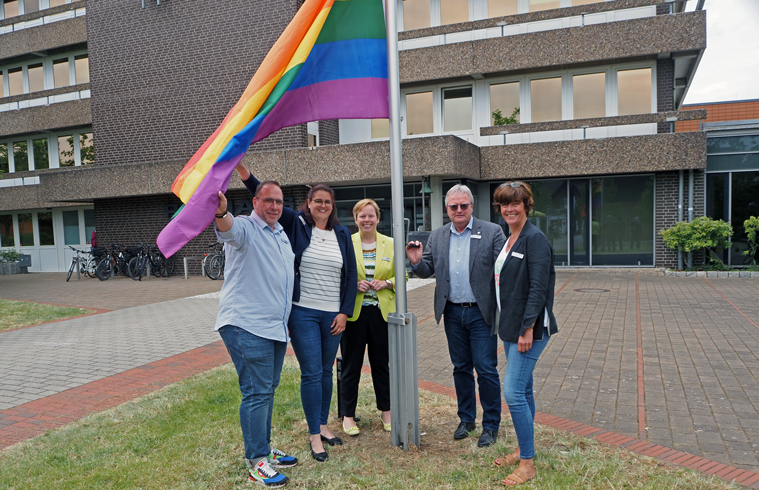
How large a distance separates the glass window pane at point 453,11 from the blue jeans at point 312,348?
17.0 metres

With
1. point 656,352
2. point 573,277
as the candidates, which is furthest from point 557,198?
point 656,352

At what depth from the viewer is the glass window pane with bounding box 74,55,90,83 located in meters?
25.1

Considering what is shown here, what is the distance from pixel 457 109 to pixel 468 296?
1586cm

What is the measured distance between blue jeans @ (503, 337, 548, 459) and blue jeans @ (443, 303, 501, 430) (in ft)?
1.88

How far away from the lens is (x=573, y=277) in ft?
51.9

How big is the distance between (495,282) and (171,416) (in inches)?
122

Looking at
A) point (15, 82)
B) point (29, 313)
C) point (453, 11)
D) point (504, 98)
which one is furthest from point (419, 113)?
point (15, 82)

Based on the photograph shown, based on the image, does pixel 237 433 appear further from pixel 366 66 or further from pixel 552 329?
pixel 366 66

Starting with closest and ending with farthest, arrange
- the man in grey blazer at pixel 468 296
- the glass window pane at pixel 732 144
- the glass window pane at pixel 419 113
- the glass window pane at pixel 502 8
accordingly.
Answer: the man in grey blazer at pixel 468 296 → the glass window pane at pixel 732 144 → the glass window pane at pixel 502 8 → the glass window pane at pixel 419 113

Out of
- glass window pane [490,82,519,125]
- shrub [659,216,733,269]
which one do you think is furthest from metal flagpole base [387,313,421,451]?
glass window pane [490,82,519,125]

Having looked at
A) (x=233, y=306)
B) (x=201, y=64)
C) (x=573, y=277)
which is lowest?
(x=573, y=277)

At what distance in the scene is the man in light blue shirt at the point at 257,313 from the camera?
3.60m

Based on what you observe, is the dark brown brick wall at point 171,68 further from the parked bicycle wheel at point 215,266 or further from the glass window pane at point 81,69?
the parked bicycle wheel at point 215,266

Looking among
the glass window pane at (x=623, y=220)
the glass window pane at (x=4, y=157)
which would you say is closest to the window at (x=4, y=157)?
the glass window pane at (x=4, y=157)
